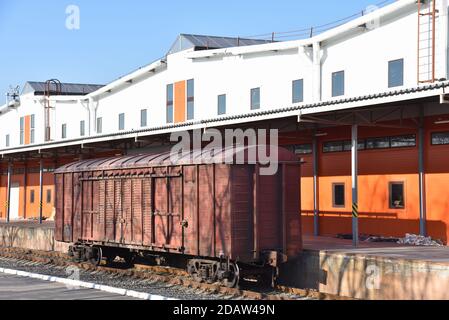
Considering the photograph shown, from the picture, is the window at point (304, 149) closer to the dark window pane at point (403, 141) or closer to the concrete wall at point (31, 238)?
the dark window pane at point (403, 141)

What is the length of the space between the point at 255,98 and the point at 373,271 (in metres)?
13.1

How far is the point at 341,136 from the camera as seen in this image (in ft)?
73.6

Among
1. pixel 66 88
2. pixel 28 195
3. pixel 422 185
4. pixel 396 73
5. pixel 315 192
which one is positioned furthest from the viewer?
pixel 66 88

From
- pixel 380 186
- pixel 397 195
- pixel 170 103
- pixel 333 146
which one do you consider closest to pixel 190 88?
pixel 170 103

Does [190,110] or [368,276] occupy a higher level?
[190,110]

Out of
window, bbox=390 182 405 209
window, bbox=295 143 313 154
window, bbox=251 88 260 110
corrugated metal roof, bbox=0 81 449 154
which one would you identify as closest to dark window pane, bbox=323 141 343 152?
window, bbox=295 143 313 154

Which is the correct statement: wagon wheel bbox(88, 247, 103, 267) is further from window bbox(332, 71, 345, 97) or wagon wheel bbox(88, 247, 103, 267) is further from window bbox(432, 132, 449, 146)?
window bbox(432, 132, 449, 146)

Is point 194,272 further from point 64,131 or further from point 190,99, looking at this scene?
point 64,131

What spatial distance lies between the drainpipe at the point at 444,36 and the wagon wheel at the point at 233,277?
9007 mm

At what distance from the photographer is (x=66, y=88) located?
5031 cm

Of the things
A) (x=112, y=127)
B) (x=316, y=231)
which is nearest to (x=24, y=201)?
(x=112, y=127)

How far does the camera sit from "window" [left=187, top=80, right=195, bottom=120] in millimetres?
29953
